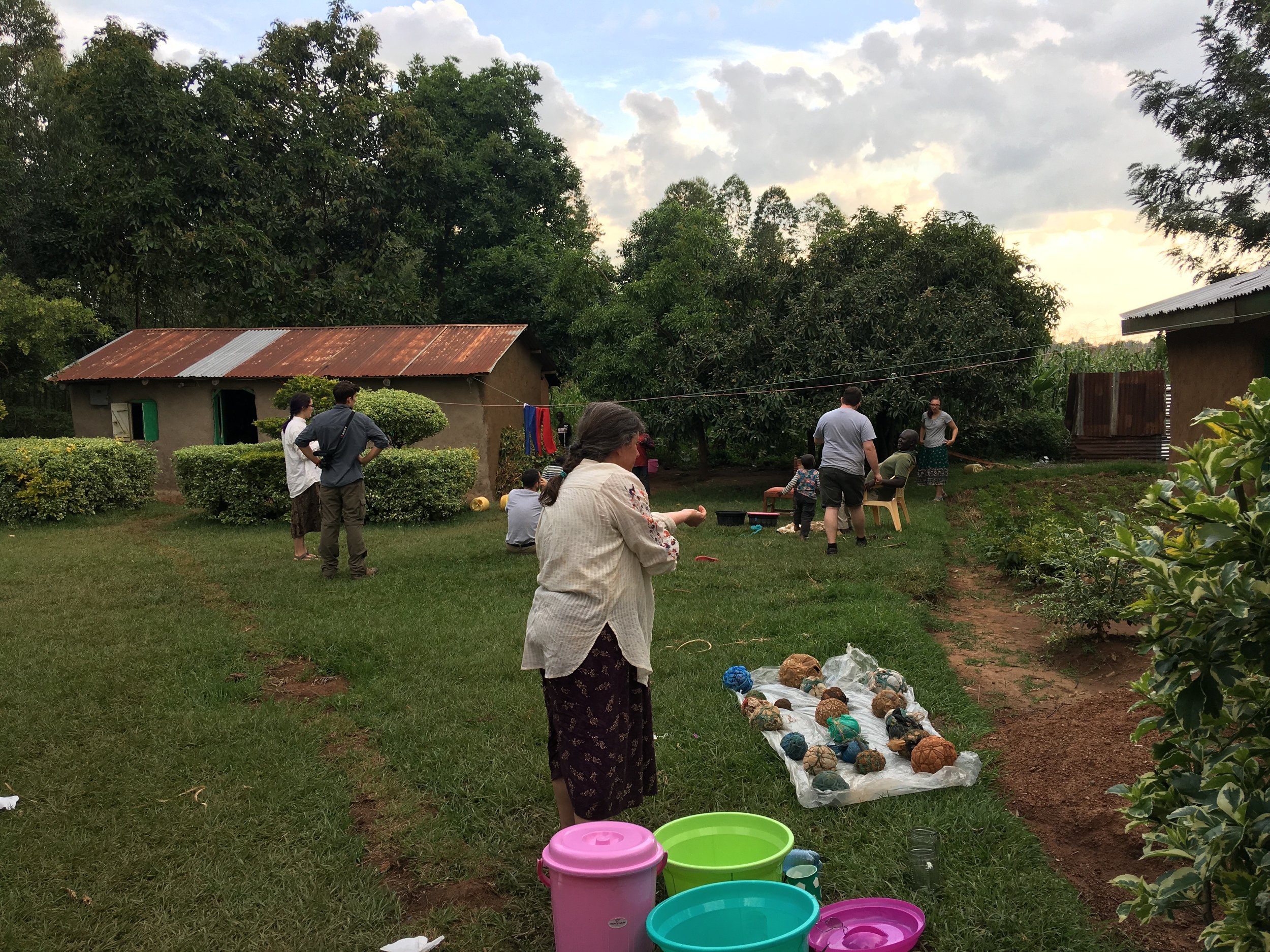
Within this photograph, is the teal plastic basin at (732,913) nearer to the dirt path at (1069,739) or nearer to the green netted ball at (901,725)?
the dirt path at (1069,739)

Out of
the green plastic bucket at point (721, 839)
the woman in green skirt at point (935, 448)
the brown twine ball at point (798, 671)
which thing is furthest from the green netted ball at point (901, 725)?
the woman in green skirt at point (935, 448)

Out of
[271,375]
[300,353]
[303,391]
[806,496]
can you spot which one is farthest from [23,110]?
[806,496]

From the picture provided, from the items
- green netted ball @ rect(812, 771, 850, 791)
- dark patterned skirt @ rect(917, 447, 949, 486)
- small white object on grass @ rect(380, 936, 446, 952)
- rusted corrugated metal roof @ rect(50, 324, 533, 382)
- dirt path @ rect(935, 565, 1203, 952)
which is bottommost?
small white object on grass @ rect(380, 936, 446, 952)

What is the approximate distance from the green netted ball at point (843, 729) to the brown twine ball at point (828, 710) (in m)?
0.04

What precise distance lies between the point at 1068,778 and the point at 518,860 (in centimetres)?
246

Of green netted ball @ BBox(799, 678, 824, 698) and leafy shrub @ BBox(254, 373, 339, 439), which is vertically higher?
leafy shrub @ BBox(254, 373, 339, 439)

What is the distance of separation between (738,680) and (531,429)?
1311 centimetres

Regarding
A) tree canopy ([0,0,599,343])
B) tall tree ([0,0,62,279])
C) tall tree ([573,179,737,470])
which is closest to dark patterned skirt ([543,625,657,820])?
tall tree ([573,179,737,470])

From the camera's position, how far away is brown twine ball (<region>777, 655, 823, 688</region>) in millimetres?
5367

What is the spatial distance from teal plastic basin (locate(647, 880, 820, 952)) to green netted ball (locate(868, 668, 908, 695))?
2.49 metres

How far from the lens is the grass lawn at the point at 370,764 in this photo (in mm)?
3205

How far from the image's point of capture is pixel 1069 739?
447 centimetres

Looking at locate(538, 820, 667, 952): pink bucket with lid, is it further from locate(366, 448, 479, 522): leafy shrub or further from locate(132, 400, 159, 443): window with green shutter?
locate(132, 400, 159, 443): window with green shutter

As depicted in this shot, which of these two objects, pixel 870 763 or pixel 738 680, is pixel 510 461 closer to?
pixel 738 680
